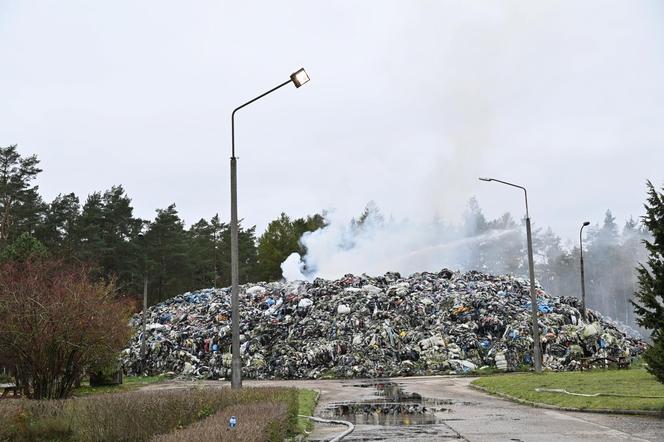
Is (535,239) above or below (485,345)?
above

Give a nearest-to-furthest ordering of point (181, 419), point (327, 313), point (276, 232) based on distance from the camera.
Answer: point (181, 419)
point (327, 313)
point (276, 232)

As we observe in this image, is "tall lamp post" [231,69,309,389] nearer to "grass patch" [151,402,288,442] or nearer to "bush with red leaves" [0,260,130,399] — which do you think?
"grass patch" [151,402,288,442]

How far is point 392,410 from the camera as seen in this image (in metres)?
17.8

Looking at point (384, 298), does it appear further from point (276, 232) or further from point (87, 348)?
point (276, 232)

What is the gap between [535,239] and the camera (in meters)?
127

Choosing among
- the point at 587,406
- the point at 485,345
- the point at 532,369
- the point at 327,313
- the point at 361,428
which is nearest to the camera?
the point at 361,428

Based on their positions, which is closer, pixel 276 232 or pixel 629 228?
pixel 276 232

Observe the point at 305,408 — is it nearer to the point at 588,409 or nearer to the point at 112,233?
the point at 588,409

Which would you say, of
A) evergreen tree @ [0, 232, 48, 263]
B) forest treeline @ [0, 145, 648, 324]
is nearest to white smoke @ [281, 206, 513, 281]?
forest treeline @ [0, 145, 648, 324]

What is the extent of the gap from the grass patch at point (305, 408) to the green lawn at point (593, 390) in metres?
6.18

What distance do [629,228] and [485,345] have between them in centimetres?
9453

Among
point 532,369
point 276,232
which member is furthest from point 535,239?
point 532,369

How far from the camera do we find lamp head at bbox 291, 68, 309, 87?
50.6ft

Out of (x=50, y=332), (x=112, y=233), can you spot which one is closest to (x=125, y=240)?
(x=112, y=233)
